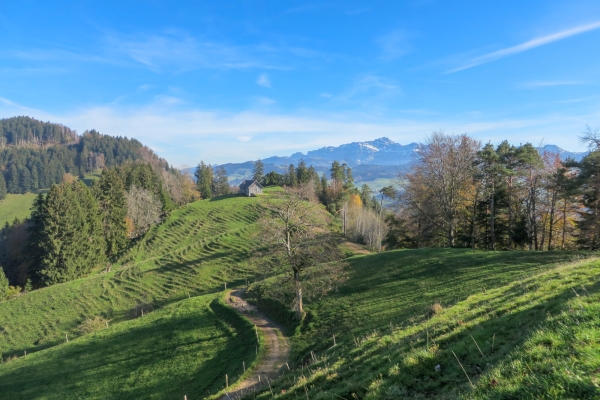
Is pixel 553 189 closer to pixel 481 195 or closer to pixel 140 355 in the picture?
pixel 481 195

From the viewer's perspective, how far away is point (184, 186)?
4840 inches

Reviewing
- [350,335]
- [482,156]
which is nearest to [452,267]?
[350,335]

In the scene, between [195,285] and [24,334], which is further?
[195,285]

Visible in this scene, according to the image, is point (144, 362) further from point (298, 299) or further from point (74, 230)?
point (74, 230)

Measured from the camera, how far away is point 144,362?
25016 mm

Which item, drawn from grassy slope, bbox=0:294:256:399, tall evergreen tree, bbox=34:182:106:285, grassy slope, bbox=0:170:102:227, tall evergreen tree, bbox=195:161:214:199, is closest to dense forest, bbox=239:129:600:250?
grassy slope, bbox=0:294:256:399

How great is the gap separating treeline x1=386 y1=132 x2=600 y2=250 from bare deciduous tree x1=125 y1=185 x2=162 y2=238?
64.0 metres

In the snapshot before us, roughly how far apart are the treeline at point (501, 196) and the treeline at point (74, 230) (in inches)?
2313

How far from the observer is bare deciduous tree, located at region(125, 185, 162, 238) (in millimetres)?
79938

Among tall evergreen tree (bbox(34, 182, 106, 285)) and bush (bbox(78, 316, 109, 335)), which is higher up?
tall evergreen tree (bbox(34, 182, 106, 285))

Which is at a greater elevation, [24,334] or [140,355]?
[140,355]

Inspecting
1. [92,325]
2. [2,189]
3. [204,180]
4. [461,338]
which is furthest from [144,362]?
[2,189]

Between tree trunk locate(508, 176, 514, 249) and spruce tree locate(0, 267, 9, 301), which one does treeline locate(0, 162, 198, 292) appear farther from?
tree trunk locate(508, 176, 514, 249)

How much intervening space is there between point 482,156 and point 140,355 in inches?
1589
